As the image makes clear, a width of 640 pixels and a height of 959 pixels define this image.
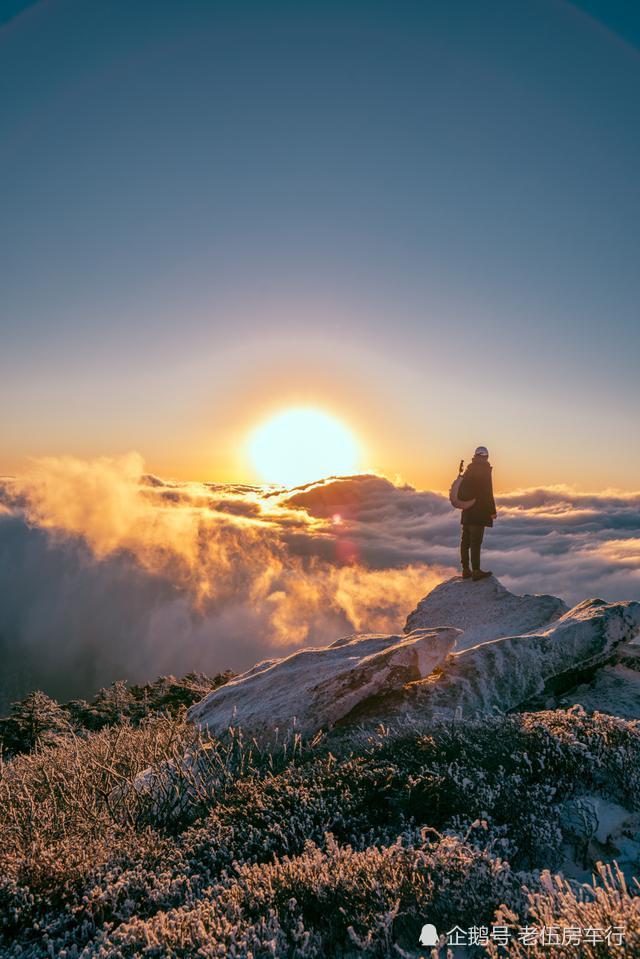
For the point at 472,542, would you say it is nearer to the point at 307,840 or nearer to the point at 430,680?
the point at 430,680

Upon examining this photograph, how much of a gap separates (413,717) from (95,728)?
9517mm

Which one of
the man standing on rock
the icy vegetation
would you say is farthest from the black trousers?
the icy vegetation

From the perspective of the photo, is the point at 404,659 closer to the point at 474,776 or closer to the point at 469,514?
the point at 474,776

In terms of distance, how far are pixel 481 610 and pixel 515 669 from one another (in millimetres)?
4502

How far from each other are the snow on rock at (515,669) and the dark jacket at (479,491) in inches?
164

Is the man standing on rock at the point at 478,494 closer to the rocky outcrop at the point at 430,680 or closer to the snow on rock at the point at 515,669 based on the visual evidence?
the rocky outcrop at the point at 430,680

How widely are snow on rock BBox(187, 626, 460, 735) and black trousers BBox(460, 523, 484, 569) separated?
441 cm

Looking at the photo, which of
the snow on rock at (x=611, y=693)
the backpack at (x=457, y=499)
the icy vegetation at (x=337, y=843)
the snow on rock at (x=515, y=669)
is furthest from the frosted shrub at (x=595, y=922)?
the backpack at (x=457, y=499)

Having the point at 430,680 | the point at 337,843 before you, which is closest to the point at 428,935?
the point at 337,843

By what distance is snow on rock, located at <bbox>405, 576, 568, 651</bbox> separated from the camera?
464 inches

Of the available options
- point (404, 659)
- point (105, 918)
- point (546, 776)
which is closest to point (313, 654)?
point (404, 659)

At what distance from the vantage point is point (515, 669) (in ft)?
28.3

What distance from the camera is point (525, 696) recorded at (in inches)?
331

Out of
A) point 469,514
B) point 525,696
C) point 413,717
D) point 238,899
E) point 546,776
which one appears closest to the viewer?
point 238,899
